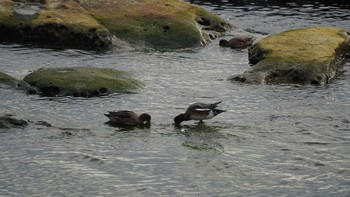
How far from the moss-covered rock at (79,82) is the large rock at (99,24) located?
→ 8458 mm

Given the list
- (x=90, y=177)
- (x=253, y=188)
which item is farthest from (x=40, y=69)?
(x=253, y=188)

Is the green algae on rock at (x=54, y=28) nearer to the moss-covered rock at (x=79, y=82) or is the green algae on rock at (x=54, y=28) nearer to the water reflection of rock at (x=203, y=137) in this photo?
the moss-covered rock at (x=79, y=82)

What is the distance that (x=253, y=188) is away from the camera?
2019cm

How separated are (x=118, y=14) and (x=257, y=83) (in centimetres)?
1394

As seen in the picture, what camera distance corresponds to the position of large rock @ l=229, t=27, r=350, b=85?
107 feet

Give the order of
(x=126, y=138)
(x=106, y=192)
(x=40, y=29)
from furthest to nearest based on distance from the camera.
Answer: (x=40, y=29)
(x=126, y=138)
(x=106, y=192)

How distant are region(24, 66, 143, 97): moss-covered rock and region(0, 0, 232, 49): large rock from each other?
8458 mm

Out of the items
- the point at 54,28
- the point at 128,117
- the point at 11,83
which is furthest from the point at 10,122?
the point at 54,28

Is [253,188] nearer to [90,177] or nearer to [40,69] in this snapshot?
[90,177]

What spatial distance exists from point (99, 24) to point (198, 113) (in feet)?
57.1

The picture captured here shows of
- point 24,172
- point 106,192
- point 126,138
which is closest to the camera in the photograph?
point 106,192

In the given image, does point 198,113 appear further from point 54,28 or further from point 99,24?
point 54,28

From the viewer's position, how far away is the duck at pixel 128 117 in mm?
25812

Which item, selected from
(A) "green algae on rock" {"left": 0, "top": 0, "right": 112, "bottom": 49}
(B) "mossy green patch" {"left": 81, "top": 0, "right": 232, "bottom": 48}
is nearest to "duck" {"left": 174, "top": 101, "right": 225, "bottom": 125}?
(A) "green algae on rock" {"left": 0, "top": 0, "right": 112, "bottom": 49}
